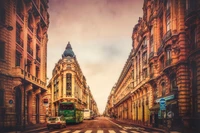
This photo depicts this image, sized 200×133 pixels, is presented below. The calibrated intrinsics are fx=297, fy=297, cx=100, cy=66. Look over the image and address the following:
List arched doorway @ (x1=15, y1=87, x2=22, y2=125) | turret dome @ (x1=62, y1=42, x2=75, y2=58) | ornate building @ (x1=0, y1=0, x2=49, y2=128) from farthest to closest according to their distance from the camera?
turret dome @ (x1=62, y1=42, x2=75, y2=58) → arched doorway @ (x1=15, y1=87, x2=22, y2=125) → ornate building @ (x1=0, y1=0, x2=49, y2=128)

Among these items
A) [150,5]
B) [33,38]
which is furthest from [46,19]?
[150,5]

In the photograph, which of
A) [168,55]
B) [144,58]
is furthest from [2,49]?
[144,58]

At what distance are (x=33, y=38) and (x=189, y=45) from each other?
2504 centimetres

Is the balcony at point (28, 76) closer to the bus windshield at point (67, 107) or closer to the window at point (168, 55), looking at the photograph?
the bus windshield at point (67, 107)

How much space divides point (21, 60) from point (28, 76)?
271 cm

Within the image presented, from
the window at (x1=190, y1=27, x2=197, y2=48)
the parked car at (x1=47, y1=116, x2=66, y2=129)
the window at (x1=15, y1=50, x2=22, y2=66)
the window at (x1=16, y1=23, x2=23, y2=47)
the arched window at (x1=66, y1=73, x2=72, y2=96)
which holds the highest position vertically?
the window at (x1=16, y1=23, x2=23, y2=47)

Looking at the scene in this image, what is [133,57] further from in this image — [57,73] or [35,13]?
[57,73]

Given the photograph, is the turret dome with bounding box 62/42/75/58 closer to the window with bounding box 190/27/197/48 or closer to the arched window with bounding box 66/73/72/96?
the arched window with bounding box 66/73/72/96

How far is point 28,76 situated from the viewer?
41.1 m

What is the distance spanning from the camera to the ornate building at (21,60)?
3262 cm

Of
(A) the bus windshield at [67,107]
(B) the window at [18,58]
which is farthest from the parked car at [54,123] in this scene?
(A) the bus windshield at [67,107]

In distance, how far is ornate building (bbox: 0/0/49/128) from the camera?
32.6 metres

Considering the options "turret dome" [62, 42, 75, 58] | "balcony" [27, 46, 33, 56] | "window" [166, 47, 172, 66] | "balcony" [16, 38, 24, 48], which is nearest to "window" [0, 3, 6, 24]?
"balcony" [16, 38, 24, 48]

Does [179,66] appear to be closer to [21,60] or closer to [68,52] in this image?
[21,60]
